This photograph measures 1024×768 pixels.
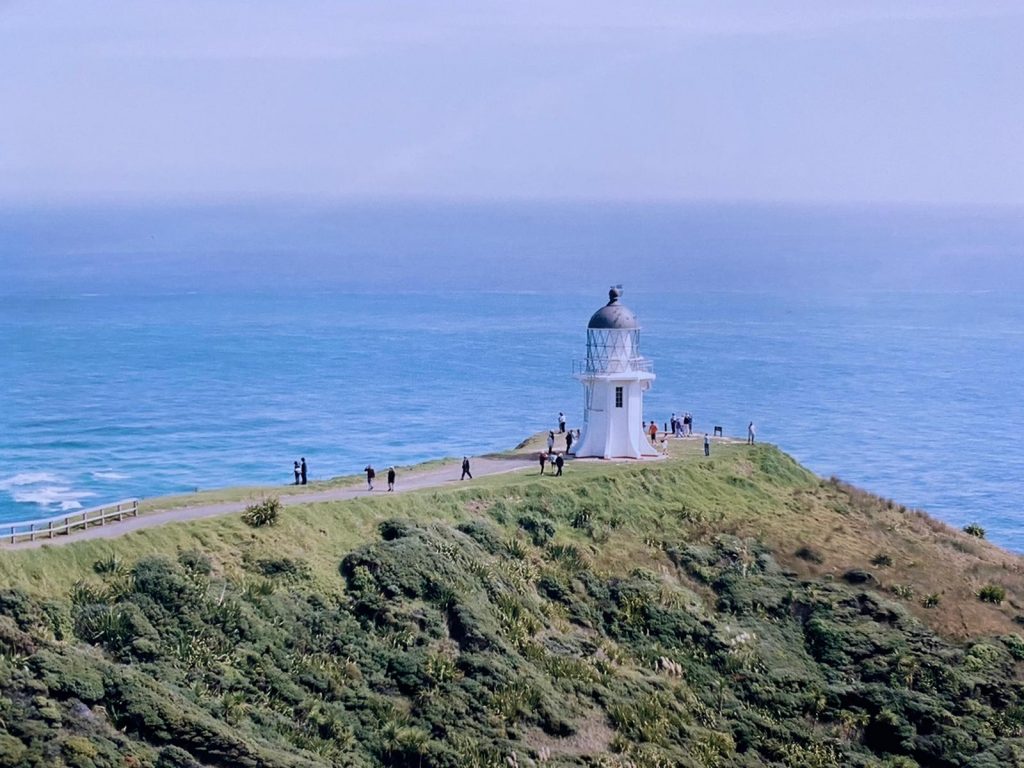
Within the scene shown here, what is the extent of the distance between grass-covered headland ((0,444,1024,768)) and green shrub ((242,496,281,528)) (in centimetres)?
31

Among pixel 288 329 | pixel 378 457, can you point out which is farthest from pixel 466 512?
pixel 288 329

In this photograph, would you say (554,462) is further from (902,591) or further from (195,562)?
(195,562)

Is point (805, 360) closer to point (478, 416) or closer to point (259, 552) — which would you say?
point (478, 416)

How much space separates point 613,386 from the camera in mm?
47906

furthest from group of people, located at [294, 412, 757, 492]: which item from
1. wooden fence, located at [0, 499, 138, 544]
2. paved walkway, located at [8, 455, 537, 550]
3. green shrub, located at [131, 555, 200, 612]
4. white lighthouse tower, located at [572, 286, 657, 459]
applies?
green shrub, located at [131, 555, 200, 612]

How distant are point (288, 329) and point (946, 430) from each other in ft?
195

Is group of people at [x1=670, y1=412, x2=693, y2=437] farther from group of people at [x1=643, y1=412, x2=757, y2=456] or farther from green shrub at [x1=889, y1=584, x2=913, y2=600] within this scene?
green shrub at [x1=889, y1=584, x2=913, y2=600]

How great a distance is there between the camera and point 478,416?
9031 cm

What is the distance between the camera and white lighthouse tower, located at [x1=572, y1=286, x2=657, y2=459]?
4784cm

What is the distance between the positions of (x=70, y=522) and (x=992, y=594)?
2601 cm

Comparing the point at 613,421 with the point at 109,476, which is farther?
the point at 109,476

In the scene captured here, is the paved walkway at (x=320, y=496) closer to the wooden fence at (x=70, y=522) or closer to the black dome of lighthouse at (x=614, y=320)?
the wooden fence at (x=70, y=522)

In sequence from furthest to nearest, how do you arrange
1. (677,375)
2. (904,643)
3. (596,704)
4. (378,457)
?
1. (677,375)
2. (378,457)
3. (904,643)
4. (596,704)

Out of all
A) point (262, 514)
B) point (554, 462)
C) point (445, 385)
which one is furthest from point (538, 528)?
point (445, 385)
